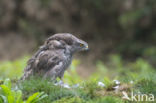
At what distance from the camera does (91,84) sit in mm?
5699

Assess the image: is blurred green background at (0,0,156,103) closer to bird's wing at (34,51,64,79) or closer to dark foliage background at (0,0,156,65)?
dark foliage background at (0,0,156,65)

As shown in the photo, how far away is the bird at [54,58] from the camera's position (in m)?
5.90

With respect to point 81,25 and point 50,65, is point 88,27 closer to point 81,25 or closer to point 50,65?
point 81,25

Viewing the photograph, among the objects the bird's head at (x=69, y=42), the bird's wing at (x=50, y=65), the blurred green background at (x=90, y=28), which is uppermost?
the blurred green background at (x=90, y=28)

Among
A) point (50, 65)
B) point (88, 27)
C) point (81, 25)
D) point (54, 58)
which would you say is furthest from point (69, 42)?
point (81, 25)

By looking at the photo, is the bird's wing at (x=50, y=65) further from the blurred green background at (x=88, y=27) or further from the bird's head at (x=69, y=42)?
the blurred green background at (x=88, y=27)

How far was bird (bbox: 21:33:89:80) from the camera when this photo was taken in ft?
19.4

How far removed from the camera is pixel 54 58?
5.95 m

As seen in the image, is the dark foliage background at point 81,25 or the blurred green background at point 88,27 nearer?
the blurred green background at point 88,27

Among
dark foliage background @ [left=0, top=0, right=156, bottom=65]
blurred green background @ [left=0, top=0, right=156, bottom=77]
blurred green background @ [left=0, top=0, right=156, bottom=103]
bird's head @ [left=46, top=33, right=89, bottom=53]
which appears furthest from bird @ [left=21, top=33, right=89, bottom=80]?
dark foliage background @ [left=0, top=0, right=156, bottom=65]

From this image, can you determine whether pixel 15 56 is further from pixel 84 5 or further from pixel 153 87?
pixel 153 87

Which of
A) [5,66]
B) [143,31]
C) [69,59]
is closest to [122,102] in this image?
[69,59]

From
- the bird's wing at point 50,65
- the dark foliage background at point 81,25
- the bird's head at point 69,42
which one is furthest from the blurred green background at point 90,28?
the bird's wing at point 50,65

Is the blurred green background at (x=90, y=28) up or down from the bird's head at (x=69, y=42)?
up
